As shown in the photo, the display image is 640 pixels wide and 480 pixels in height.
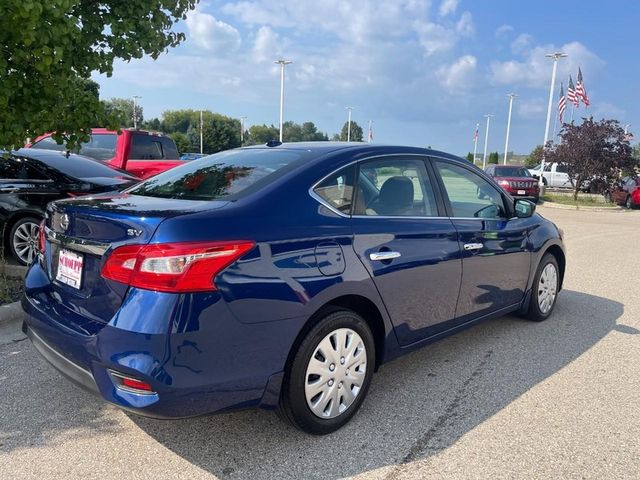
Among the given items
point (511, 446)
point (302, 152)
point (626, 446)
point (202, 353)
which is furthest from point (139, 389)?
point (626, 446)

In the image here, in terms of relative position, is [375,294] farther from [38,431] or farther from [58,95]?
[58,95]

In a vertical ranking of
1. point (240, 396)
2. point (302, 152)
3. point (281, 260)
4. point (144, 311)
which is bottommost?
point (240, 396)

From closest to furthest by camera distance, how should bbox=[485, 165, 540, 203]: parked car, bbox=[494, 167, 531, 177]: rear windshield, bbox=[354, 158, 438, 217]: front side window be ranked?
bbox=[354, 158, 438, 217]: front side window, bbox=[485, 165, 540, 203]: parked car, bbox=[494, 167, 531, 177]: rear windshield

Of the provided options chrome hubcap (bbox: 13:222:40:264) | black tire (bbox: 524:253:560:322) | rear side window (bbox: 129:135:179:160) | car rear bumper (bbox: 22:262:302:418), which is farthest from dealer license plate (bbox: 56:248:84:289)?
rear side window (bbox: 129:135:179:160)

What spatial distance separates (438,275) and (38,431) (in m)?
2.58

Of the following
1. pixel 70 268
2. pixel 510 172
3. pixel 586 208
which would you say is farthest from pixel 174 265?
pixel 586 208

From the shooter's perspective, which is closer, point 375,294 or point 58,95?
point 375,294

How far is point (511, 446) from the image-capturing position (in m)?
2.90

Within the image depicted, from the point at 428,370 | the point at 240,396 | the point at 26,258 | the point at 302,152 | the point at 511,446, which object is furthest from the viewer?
the point at 26,258

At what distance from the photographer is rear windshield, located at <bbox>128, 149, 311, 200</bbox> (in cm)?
292

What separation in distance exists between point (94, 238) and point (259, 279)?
0.85 metres

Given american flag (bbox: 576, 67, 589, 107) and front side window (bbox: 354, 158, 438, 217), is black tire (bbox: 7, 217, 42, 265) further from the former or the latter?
american flag (bbox: 576, 67, 589, 107)

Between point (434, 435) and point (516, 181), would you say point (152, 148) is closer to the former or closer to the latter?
point (434, 435)

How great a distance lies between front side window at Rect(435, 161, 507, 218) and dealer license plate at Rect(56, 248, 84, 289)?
8.11 ft
